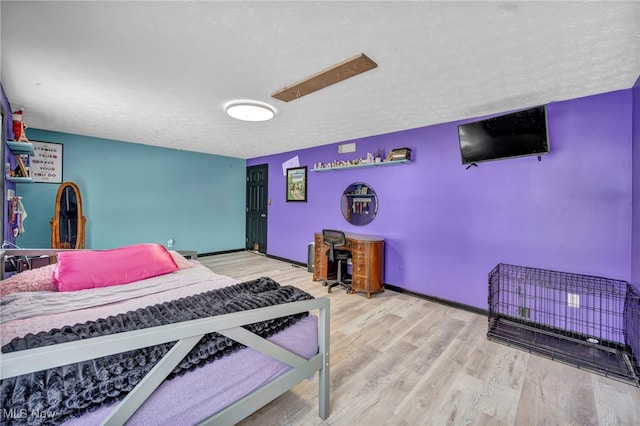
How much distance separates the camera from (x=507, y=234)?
2.83m

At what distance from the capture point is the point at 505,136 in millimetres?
2688

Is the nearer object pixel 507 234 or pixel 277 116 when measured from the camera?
pixel 507 234

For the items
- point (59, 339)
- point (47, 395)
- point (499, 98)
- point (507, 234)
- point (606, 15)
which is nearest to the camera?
point (47, 395)

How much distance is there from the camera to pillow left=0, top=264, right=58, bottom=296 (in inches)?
71.4

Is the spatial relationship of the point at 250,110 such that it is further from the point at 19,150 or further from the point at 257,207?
the point at 257,207

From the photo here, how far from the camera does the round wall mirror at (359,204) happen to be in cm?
412

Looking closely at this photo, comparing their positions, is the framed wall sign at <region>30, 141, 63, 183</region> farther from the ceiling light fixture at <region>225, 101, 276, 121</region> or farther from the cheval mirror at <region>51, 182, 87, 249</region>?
the ceiling light fixture at <region>225, 101, 276, 121</region>

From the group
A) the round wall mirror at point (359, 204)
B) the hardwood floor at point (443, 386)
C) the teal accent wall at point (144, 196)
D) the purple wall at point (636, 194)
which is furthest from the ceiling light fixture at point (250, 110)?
the purple wall at point (636, 194)

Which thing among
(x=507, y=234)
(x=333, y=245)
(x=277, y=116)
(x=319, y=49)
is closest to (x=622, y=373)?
(x=507, y=234)

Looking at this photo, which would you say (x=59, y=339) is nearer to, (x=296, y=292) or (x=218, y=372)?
(x=218, y=372)

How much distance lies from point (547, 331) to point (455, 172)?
1.91 metres

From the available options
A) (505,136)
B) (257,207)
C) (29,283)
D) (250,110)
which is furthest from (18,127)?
(505,136)

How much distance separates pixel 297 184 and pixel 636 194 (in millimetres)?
4341

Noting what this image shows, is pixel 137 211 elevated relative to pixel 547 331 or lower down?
elevated
